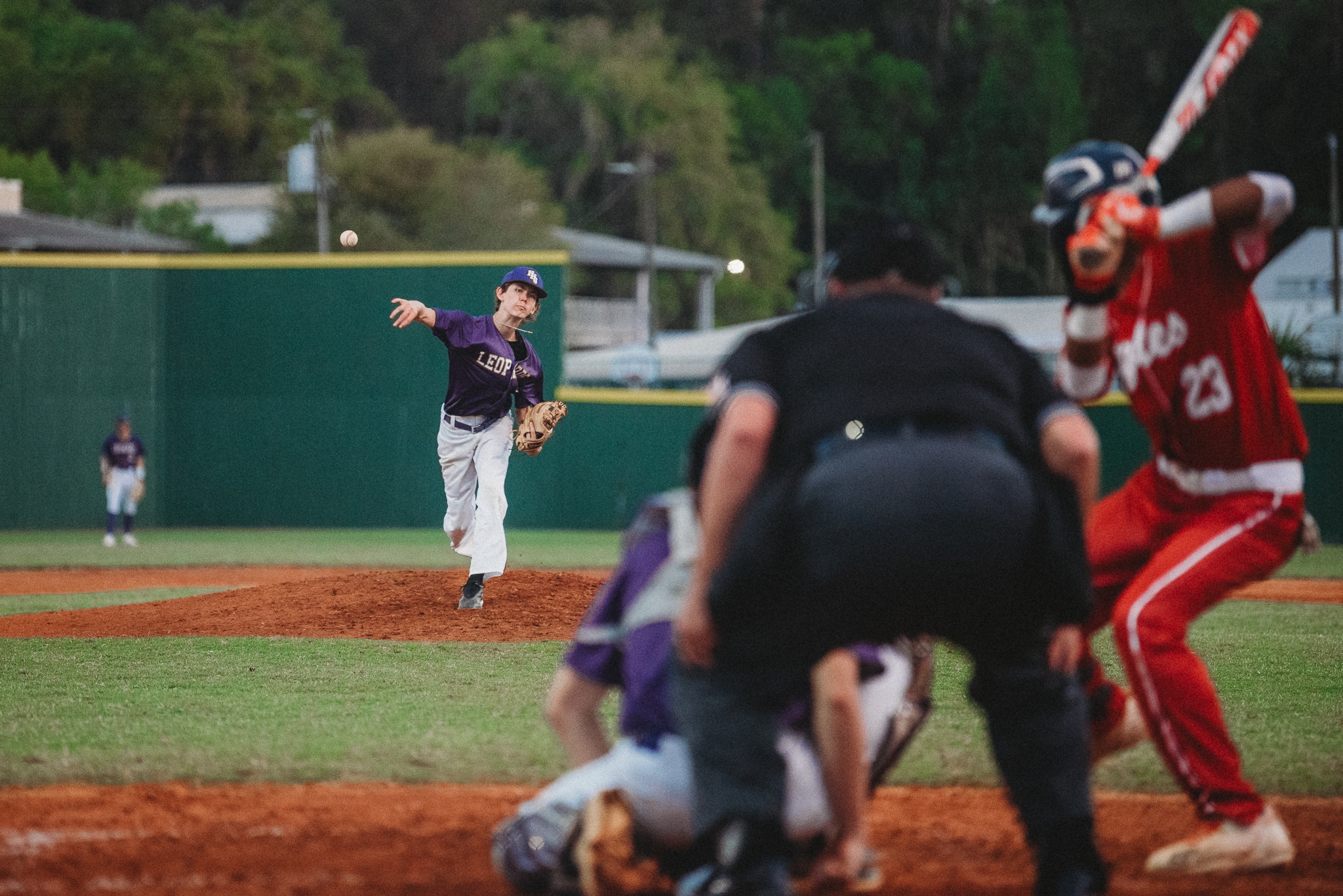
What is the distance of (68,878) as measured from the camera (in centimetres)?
412

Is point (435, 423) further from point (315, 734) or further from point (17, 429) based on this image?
point (315, 734)

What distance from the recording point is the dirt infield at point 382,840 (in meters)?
4.12

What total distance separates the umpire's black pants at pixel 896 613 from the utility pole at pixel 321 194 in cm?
3753

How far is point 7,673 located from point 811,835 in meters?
5.55

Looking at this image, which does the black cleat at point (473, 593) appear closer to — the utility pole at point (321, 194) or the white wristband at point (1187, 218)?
the white wristband at point (1187, 218)

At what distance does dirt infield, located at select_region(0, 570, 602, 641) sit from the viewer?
30.4ft

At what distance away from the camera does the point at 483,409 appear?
10.0 meters

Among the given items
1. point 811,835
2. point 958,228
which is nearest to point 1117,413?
point 811,835

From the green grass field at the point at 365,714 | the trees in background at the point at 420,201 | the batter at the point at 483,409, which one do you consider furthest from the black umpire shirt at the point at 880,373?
the trees in background at the point at 420,201

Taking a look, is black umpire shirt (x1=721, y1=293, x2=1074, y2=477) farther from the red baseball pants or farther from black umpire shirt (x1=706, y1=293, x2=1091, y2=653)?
the red baseball pants

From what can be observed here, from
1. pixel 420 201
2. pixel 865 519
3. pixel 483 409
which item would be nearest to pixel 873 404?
pixel 865 519

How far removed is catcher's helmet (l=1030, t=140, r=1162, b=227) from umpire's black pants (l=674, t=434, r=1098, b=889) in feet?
3.68

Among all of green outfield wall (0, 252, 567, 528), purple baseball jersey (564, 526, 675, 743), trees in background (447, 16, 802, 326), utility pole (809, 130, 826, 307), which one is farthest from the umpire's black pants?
trees in background (447, 16, 802, 326)

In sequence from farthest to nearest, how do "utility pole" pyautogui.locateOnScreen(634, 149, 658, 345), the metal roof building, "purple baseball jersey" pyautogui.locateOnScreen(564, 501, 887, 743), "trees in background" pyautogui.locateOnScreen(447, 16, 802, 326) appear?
"trees in background" pyautogui.locateOnScreen(447, 16, 802, 326) < "utility pole" pyautogui.locateOnScreen(634, 149, 658, 345) < the metal roof building < "purple baseball jersey" pyautogui.locateOnScreen(564, 501, 887, 743)
